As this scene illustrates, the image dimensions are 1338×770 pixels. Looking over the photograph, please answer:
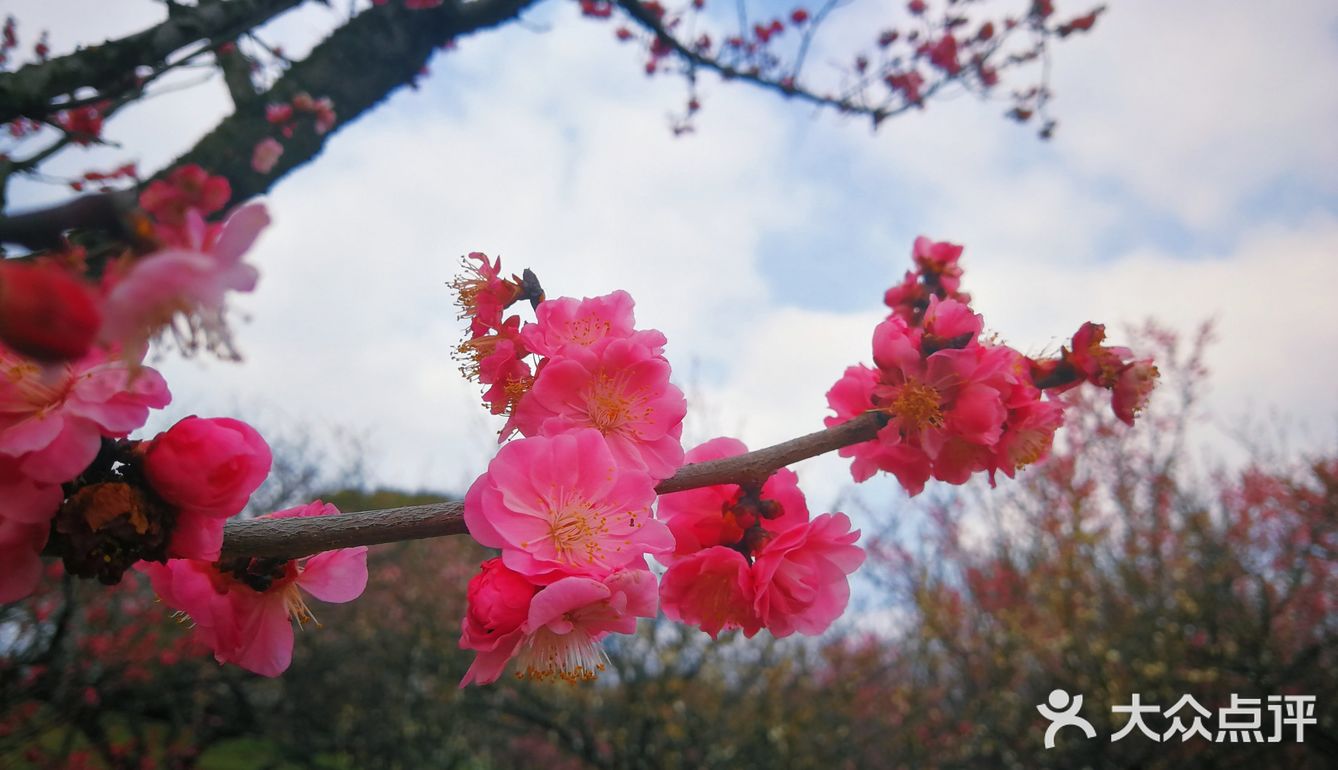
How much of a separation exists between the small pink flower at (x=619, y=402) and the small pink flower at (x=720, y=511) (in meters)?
0.16

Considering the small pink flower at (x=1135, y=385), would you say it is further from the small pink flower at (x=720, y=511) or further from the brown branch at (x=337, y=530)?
the brown branch at (x=337, y=530)

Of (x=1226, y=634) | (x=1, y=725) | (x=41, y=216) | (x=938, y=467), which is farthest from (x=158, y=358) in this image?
(x=1226, y=634)

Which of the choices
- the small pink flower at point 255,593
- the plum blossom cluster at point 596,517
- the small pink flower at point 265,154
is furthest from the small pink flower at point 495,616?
the small pink flower at point 265,154

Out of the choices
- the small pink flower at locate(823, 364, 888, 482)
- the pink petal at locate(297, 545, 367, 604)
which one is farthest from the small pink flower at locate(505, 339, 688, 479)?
the small pink flower at locate(823, 364, 888, 482)

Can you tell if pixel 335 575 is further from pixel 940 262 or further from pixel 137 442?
pixel 940 262

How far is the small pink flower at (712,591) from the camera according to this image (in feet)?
4.21

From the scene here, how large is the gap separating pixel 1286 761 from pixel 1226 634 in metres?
1.02

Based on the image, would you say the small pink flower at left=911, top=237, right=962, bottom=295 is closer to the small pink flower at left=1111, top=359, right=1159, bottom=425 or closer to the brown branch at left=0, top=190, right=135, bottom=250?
the small pink flower at left=1111, top=359, right=1159, bottom=425

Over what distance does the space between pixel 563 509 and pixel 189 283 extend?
610 millimetres

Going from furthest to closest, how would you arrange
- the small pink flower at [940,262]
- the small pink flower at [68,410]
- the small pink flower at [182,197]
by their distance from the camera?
1. the small pink flower at [940,262]
2. the small pink flower at [68,410]
3. the small pink flower at [182,197]

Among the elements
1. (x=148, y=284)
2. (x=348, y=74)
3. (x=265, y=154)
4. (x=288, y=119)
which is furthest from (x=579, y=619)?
(x=348, y=74)

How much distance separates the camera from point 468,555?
966 cm

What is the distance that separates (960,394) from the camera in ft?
4.58

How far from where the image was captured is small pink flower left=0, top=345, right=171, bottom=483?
0.75 meters
